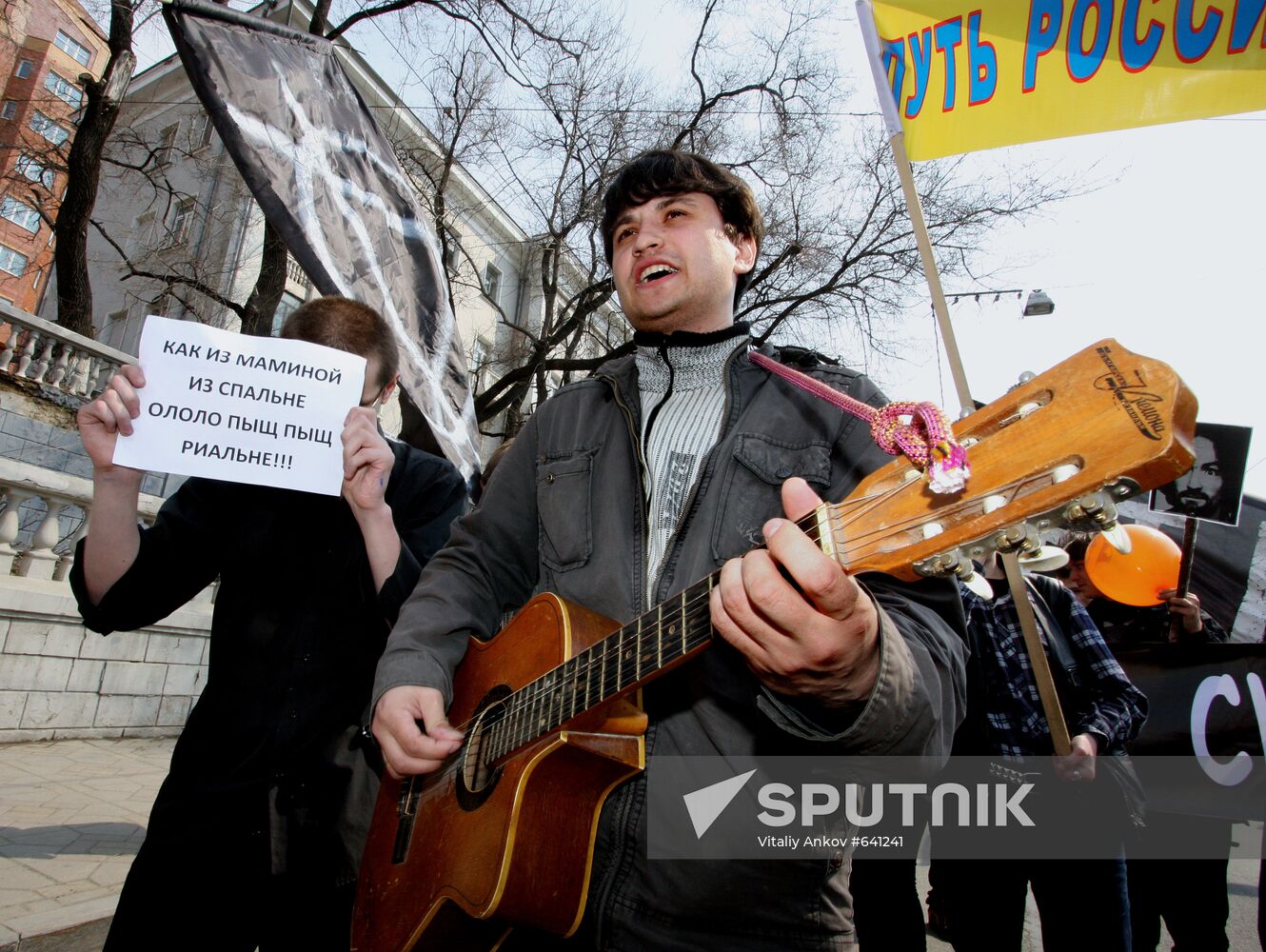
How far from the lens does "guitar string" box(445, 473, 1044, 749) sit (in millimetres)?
1076

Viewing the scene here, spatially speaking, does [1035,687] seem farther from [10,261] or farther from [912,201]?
[10,261]

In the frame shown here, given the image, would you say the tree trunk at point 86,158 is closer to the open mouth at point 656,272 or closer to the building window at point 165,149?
the building window at point 165,149

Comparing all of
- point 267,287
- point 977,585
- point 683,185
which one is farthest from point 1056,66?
point 267,287

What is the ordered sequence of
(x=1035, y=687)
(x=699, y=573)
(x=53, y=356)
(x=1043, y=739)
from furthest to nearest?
1. (x=53, y=356)
2. (x=1035, y=687)
3. (x=1043, y=739)
4. (x=699, y=573)

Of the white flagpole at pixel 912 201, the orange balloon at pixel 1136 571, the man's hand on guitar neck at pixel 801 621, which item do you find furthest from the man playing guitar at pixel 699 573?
the orange balloon at pixel 1136 571

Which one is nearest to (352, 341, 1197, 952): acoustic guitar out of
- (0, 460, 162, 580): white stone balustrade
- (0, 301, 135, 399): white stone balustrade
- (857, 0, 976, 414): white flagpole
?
(857, 0, 976, 414): white flagpole

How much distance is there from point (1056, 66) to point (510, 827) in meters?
3.20

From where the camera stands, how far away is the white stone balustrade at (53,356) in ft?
33.9

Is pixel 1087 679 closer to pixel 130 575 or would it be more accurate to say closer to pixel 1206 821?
pixel 1206 821

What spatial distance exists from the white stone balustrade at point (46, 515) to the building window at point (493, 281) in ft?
59.8

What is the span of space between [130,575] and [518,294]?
22.7 m

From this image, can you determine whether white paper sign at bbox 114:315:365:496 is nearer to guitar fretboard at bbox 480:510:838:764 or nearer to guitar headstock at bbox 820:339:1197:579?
guitar fretboard at bbox 480:510:838:764

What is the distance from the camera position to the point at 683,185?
2064 millimetres

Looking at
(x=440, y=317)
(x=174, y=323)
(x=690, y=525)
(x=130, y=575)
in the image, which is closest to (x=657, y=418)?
(x=690, y=525)
